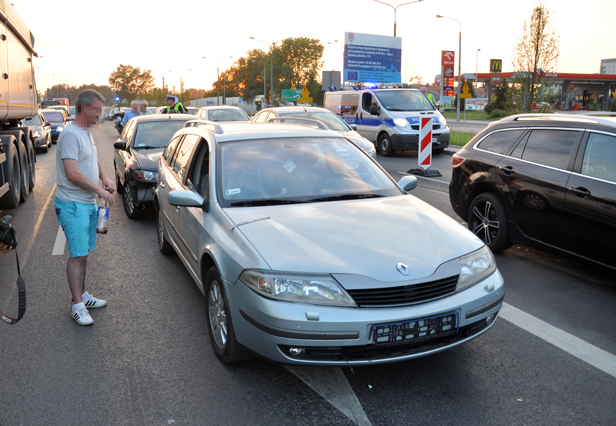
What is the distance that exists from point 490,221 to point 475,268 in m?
2.96

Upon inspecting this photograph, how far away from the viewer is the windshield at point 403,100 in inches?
677

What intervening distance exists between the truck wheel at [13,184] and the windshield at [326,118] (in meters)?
6.12

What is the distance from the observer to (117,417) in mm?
3088

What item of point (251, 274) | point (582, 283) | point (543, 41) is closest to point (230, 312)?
point (251, 274)

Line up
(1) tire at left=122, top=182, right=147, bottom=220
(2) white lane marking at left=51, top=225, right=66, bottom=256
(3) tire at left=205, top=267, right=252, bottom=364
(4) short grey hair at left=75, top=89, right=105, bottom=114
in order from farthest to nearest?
(1) tire at left=122, top=182, right=147, bottom=220
(2) white lane marking at left=51, top=225, right=66, bottom=256
(4) short grey hair at left=75, top=89, right=105, bottom=114
(3) tire at left=205, top=267, right=252, bottom=364

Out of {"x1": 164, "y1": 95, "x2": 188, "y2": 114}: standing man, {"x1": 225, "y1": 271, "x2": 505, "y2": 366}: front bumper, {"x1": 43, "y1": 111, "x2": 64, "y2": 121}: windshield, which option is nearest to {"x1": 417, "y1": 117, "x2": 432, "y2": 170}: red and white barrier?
{"x1": 164, "y1": 95, "x2": 188, "y2": 114}: standing man

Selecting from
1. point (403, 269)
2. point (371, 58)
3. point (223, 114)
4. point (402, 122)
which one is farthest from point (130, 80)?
point (403, 269)

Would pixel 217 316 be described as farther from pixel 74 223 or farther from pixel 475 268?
pixel 475 268

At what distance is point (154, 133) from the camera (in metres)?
9.42

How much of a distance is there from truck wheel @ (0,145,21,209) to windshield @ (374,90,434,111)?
10947 mm

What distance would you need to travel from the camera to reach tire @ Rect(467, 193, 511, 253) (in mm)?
5926

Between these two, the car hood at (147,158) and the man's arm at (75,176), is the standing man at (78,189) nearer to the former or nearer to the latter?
the man's arm at (75,176)

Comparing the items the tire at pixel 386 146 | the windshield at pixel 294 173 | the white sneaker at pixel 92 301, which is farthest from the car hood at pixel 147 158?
the tire at pixel 386 146

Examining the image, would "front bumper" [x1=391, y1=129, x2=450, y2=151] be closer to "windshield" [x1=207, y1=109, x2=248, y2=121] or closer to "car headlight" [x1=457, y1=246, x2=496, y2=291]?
"windshield" [x1=207, y1=109, x2=248, y2=121]
